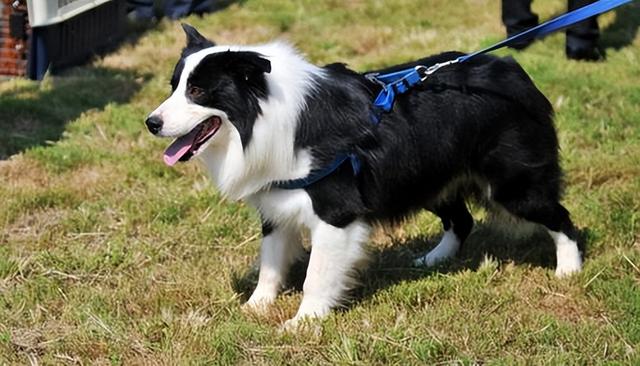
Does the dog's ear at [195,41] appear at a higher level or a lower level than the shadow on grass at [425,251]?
higher

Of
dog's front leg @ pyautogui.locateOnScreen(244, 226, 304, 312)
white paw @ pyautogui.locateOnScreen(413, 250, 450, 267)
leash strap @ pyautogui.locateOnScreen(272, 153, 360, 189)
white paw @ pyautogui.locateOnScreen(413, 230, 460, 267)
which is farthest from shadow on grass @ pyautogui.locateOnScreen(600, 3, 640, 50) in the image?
leash strap @ pyautogui.locateOnScreen(272, 153, 360, 189)

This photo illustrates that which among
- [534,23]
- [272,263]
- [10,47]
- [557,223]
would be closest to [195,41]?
[272,263]

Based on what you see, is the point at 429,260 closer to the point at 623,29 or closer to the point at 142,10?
the point at 623,29

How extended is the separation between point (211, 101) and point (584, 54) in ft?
17.1

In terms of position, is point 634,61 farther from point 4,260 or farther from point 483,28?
point 4,260

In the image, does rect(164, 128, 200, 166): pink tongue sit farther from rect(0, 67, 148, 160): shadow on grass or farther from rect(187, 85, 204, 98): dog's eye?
rect(0, 67, 148, 160): shadow on grass

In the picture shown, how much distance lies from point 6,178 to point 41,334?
213cm

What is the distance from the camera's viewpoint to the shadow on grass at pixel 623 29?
8.39m

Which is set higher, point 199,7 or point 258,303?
point 199,7

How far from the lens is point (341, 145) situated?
3.70m

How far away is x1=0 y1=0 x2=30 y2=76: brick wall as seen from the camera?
24.2 ft

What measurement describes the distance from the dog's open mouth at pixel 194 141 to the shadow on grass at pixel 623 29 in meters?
5.66

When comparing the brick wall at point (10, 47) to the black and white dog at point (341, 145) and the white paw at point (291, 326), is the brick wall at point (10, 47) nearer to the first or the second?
the black and white dog at point (341, 145)

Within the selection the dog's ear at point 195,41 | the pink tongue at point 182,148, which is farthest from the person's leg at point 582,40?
the pink tongue at point 182,148
